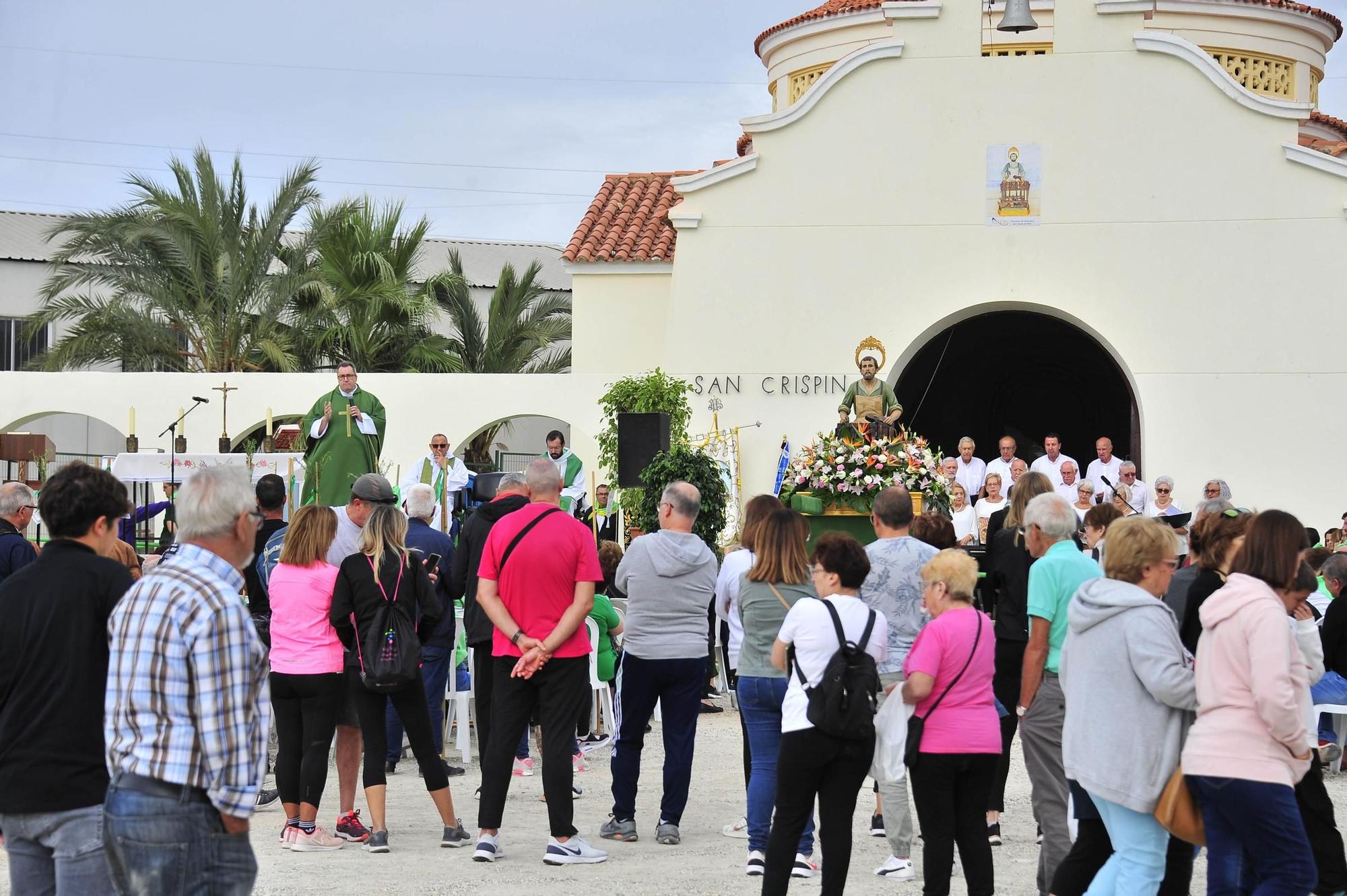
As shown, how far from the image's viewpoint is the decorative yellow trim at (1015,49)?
67.5ft

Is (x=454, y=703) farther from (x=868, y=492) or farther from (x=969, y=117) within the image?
(x=969, y=117)

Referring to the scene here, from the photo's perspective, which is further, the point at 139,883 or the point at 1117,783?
the point at 1117,783

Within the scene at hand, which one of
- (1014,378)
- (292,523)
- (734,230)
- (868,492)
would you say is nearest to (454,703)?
(292,523)

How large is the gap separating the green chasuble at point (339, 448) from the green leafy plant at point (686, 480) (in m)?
3.20

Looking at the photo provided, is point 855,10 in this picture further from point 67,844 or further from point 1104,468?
point 67,844

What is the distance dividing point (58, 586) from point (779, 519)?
3.64 meters

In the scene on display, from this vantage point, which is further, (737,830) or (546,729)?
(737,830)

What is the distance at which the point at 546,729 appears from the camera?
25.6ft

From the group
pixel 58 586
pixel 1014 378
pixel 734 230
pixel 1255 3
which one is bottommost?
pixel 58 586

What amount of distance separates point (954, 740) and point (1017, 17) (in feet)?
44.3

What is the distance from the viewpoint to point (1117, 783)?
5.49 m

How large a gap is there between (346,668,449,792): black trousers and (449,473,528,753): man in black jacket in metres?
0.57

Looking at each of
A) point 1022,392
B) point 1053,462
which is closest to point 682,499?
point 1053,462

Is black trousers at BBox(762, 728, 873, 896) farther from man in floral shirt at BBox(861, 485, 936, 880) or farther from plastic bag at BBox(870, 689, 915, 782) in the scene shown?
man in floral shirt at BBox(861, 485, 936, 880)
